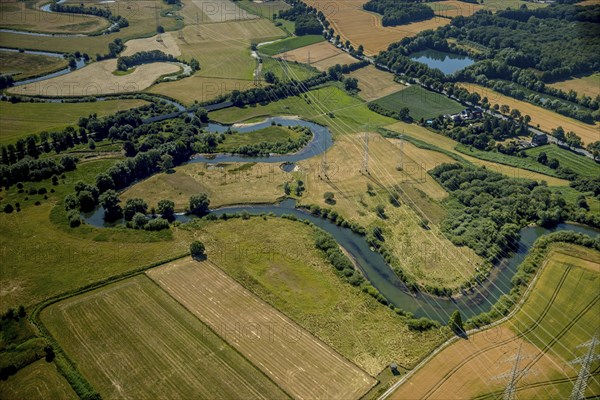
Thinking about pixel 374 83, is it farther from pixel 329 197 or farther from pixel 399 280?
pixel 399 280

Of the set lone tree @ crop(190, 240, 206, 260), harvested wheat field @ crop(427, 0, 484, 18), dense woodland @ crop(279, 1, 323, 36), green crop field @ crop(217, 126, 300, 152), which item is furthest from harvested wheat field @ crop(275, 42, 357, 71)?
lone tree @ crop(190, 240, 206, 260)

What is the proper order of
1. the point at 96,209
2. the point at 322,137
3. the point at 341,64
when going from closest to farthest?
the point at 96,209, the point at 322,137, the point at 341,64

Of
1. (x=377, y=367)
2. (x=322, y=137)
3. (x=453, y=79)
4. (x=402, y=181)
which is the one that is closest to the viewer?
(x=377, y=367)

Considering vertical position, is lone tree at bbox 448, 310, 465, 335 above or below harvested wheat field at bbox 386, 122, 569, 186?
below

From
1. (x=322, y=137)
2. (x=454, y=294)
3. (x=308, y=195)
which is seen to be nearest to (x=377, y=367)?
(x=454, y=294)

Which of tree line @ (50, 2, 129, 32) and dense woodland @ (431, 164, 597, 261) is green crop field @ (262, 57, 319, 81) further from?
tree line @ (50, 2, 129, 32)

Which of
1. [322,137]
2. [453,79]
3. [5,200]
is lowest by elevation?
[5,200]

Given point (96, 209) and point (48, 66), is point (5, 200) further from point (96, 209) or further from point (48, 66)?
point (48, 66)

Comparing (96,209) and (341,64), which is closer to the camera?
(96,209)

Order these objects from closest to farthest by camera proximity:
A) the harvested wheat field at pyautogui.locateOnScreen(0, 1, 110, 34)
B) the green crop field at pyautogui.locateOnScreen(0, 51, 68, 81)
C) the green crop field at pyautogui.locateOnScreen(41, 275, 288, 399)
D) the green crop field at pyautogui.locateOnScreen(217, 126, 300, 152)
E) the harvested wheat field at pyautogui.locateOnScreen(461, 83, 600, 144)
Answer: the green crop field at pyautogui.locateOnScreen(41, 275, 288, 399) < the green crop field at pyautogui.locateOnScreen(217, 126, 300, 152) < the harvested wheat field at pyautogui.locateOnScreen(461, 83, 600, 144) < the green crop field at pyautogui.locateOnScreen(0, 51, 68, 81) < the harvested wheat field at pyautogui.locateOnScreen(0, 1, 110, 34)
